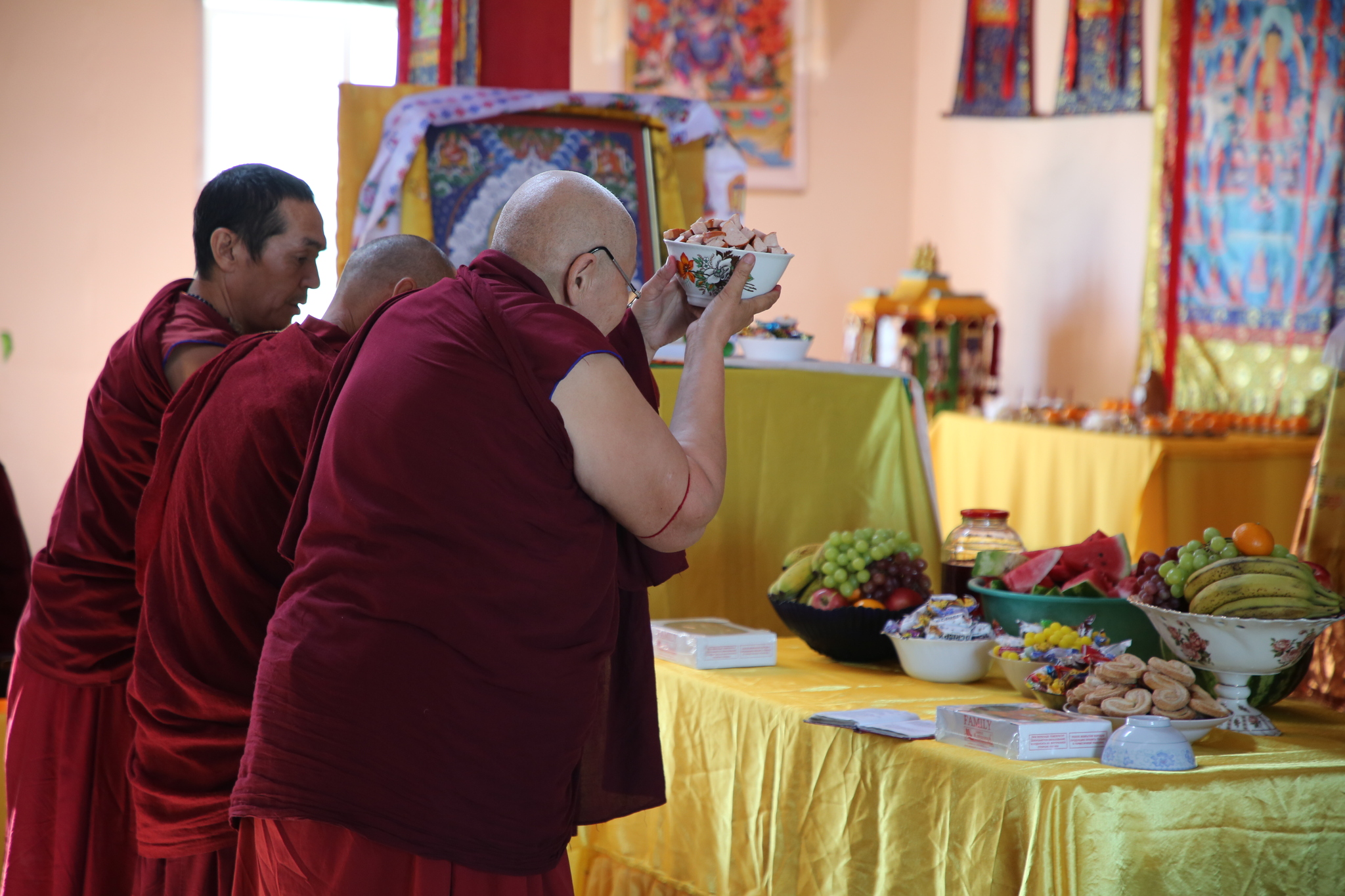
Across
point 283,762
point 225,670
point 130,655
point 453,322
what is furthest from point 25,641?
point 453,322

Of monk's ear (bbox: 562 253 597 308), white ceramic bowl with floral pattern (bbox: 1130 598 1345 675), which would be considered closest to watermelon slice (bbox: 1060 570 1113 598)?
white ceramic bowl with floral pattern (bbox: 1130 598 1345 675)

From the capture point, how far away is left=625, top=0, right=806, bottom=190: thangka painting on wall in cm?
712

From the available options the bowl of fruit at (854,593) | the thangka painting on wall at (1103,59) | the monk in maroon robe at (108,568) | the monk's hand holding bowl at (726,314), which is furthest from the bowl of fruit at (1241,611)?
the thangka painting on wall at (1103,59)

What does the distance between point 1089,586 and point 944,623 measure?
225 mm

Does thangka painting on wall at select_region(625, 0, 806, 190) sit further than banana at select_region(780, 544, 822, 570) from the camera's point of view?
Yes

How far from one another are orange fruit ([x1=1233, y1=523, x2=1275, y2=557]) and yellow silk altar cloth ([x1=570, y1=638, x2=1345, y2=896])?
→ 0.25 m

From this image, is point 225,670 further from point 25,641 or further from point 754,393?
point 754,393

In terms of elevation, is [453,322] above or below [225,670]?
above

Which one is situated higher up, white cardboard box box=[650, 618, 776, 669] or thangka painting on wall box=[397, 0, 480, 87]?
thangka painting on wall box=[397, 0, 480, 87]

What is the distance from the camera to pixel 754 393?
2744 mm

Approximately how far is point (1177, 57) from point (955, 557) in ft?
12.9

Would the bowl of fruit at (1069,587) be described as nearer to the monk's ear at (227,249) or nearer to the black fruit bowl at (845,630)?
the black fruit bowl at (845,630)

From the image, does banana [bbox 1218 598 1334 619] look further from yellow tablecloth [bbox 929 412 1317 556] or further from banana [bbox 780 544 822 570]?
yellow tablecloth [bbox 929 412 1317 556]

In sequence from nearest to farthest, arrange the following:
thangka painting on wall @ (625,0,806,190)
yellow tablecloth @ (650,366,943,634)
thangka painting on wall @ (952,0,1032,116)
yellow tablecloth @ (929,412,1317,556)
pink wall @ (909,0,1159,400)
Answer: yellow tablecloth @ (650,366,943,634)
yellow tablecloth @ (929,412,1317,556)
pink wall @ (909,0,1159,400)
thangka painting on wall @ (952,0,1032,116)
thangka painting on wall @ (625,0,806,190)
